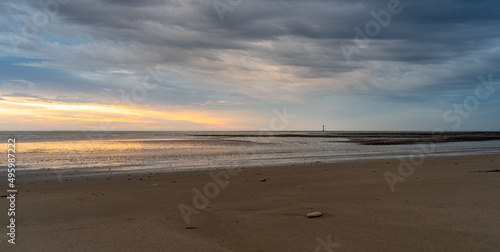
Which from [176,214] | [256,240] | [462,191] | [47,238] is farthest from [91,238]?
[462,191]

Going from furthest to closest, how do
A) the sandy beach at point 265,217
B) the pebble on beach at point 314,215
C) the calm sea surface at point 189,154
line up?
the calm sea surface at point 189,154
the pebble on beach at point 314,215
the sandy beach at point 265,217

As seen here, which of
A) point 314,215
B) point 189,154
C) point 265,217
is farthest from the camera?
point 189,154

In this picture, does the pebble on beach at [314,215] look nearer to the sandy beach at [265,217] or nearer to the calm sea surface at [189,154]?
the sandy beach at [265,217]

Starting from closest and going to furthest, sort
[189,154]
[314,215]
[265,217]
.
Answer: [314,215] < [265,217] < [189,154]

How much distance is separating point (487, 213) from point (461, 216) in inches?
23.3

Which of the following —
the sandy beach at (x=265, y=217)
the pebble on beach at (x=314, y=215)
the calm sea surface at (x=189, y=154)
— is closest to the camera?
the sandy beach at (x=265, y=217)

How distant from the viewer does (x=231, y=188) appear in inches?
388

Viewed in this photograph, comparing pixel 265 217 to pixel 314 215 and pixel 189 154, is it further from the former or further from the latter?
pixel 189 154

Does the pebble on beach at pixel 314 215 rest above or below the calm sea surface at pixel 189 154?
above

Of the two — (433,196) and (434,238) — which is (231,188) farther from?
(434,238)

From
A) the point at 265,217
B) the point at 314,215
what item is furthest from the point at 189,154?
the point at 314,215

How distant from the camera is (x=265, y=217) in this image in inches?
242

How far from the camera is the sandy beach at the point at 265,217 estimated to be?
15.3ft

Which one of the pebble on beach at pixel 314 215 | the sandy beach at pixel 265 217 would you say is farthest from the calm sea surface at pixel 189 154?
the pebble on beach at pixel 314 215
